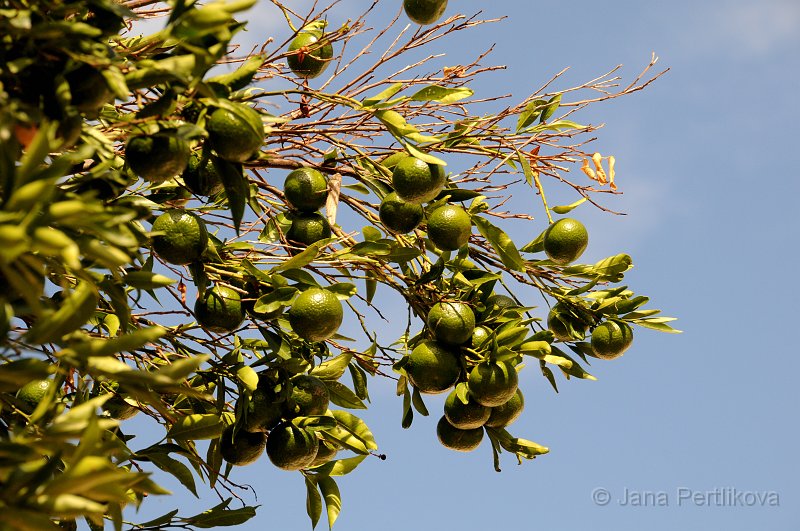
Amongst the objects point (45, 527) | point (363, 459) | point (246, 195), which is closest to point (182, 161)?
point (246, 195)

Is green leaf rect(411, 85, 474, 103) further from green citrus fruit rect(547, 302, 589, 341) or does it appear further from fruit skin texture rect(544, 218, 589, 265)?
green citrus fruit rect(547, 302, 589, 341)

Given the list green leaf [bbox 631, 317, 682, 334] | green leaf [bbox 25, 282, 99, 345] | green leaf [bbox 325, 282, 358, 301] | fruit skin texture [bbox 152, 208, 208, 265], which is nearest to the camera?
green leaf [bbox 25, 282, 99, 345]

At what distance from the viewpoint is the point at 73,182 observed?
2371mm

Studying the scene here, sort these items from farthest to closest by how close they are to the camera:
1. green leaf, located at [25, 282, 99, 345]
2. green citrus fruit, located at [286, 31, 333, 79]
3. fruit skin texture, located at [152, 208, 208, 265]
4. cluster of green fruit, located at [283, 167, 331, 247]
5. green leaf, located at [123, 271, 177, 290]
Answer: green citrus fruit, located at [286, 31, 333, 79] → cluster of green fruit, located at [283, 167, 331, 247] → fruit skin texture, located at [152, 208, 208, 265] → green leaf, located at [123, 271, 177, 290] → green leaf, located at [25, 282, 99, 345]

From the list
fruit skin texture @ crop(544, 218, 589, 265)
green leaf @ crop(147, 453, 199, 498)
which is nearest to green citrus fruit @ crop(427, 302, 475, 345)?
fruit skin texture @ crop(544, 218, 589, 265)

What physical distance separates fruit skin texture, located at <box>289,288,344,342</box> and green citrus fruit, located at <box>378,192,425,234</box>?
13.8 inches

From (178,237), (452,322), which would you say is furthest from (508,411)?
(178,237)

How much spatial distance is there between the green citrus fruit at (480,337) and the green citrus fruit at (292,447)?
603 mm

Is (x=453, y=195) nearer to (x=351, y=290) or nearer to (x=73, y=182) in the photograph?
(x=351, y=290)

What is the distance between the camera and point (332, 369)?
3.10m

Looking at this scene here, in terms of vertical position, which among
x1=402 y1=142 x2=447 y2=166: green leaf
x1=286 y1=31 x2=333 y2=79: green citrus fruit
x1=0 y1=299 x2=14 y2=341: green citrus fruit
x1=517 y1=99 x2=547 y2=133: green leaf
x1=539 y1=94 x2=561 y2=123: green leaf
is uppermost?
x1=286 y1=31 x2=333 y2=79: green citrus fruit

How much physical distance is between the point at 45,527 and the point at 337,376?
4.75ft

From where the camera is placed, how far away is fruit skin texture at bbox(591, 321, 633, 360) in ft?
10.7

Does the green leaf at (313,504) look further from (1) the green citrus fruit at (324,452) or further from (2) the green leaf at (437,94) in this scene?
(2) the green leaf at (437,94)
